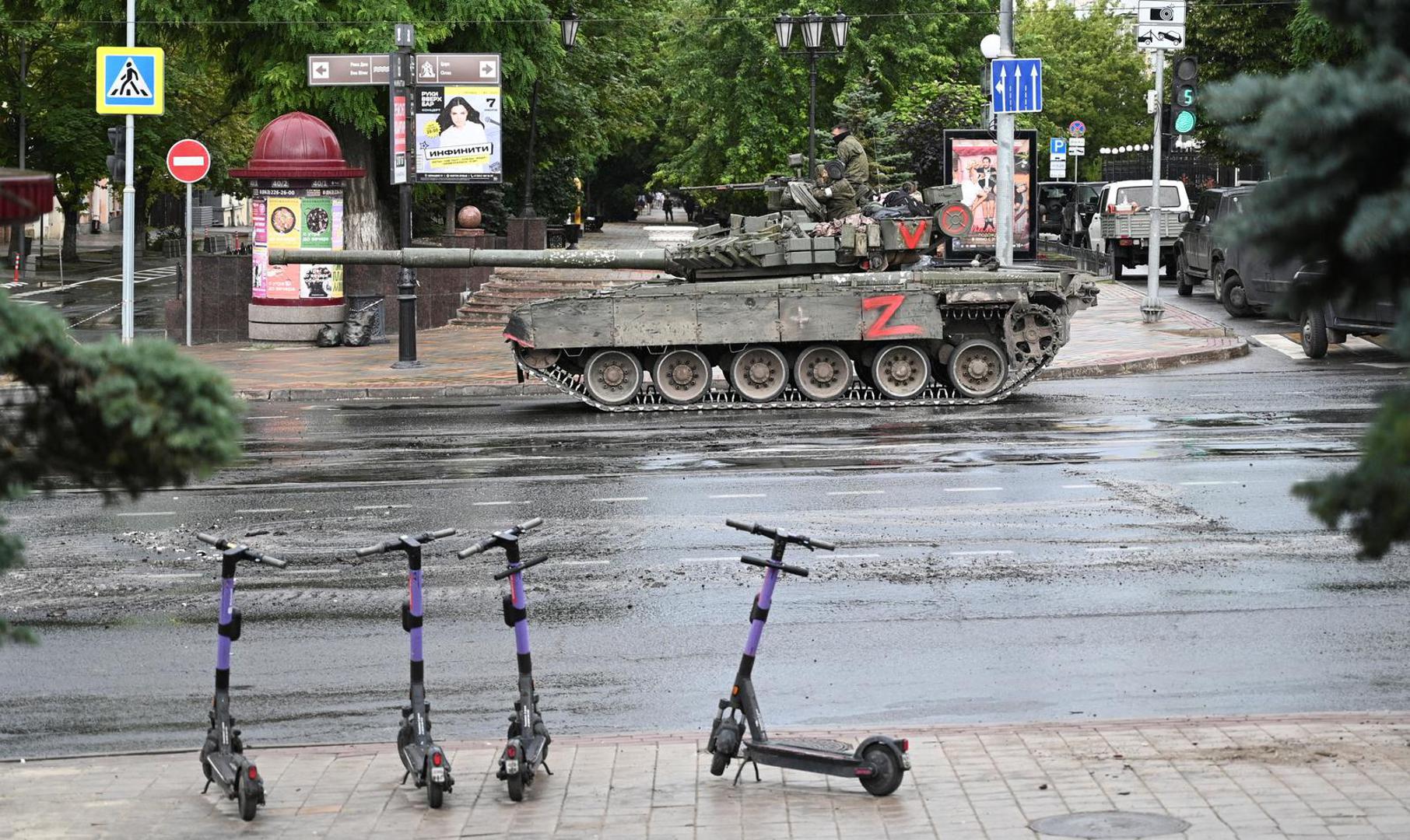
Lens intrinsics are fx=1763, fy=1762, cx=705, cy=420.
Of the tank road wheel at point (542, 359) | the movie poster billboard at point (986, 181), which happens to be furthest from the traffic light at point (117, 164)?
the movie poster billboard at point (986, 181)

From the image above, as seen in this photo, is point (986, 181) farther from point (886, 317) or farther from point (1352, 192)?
point (1352, 192)

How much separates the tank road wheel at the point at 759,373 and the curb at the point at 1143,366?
14.3ft

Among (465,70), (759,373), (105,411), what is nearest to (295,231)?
(465,70)

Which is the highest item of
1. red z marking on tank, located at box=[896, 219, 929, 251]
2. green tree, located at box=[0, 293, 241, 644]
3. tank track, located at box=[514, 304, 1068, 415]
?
red z marking on tank, located at box=[896, 219, 929, 251]

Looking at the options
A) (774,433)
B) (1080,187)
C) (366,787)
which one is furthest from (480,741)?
(1080,187)

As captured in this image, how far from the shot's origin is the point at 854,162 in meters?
21.6

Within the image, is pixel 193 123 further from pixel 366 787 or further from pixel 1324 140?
pixel 1324 140

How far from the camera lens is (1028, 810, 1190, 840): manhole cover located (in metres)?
6.19

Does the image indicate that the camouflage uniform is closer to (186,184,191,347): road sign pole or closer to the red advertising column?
the red advertising column

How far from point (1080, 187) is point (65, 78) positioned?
90.1ft

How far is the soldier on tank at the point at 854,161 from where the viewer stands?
21422 millimetres

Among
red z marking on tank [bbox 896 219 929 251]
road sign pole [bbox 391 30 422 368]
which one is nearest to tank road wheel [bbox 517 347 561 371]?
red z marking on tank [bbox 896 219 929 251]

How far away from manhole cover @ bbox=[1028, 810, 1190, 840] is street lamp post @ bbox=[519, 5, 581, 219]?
91.2ft

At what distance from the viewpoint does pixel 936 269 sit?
20281mm
